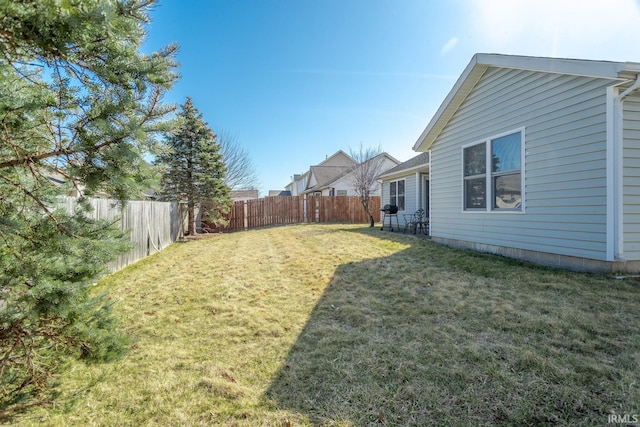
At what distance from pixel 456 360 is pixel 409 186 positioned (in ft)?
36.5

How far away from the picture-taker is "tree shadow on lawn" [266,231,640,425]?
6.23ft

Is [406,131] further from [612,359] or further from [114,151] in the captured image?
[114,151]

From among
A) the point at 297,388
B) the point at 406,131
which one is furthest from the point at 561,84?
the point at 406,131

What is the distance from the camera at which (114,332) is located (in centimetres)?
221

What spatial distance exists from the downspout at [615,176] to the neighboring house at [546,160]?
0.01m

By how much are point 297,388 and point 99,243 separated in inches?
65.8

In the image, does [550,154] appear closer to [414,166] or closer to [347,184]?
[414,166]

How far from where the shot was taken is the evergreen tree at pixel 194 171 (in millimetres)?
12695

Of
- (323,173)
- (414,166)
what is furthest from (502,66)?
(323,173)

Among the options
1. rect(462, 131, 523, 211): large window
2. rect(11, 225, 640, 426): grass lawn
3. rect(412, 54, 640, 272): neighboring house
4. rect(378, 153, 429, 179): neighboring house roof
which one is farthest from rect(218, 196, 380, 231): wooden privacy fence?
rect(11, 225, 640, 426): grass lawn

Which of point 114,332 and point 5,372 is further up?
point 114,332

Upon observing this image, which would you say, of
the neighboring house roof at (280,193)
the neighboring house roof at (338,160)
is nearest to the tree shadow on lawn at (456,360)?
the neighboring house roof at (338,160)

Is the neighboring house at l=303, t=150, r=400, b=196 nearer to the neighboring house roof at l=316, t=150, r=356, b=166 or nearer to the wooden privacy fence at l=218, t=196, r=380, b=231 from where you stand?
the neighboring house roof at l=316, t=150, r=356, b=166

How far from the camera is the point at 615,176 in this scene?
423cm
